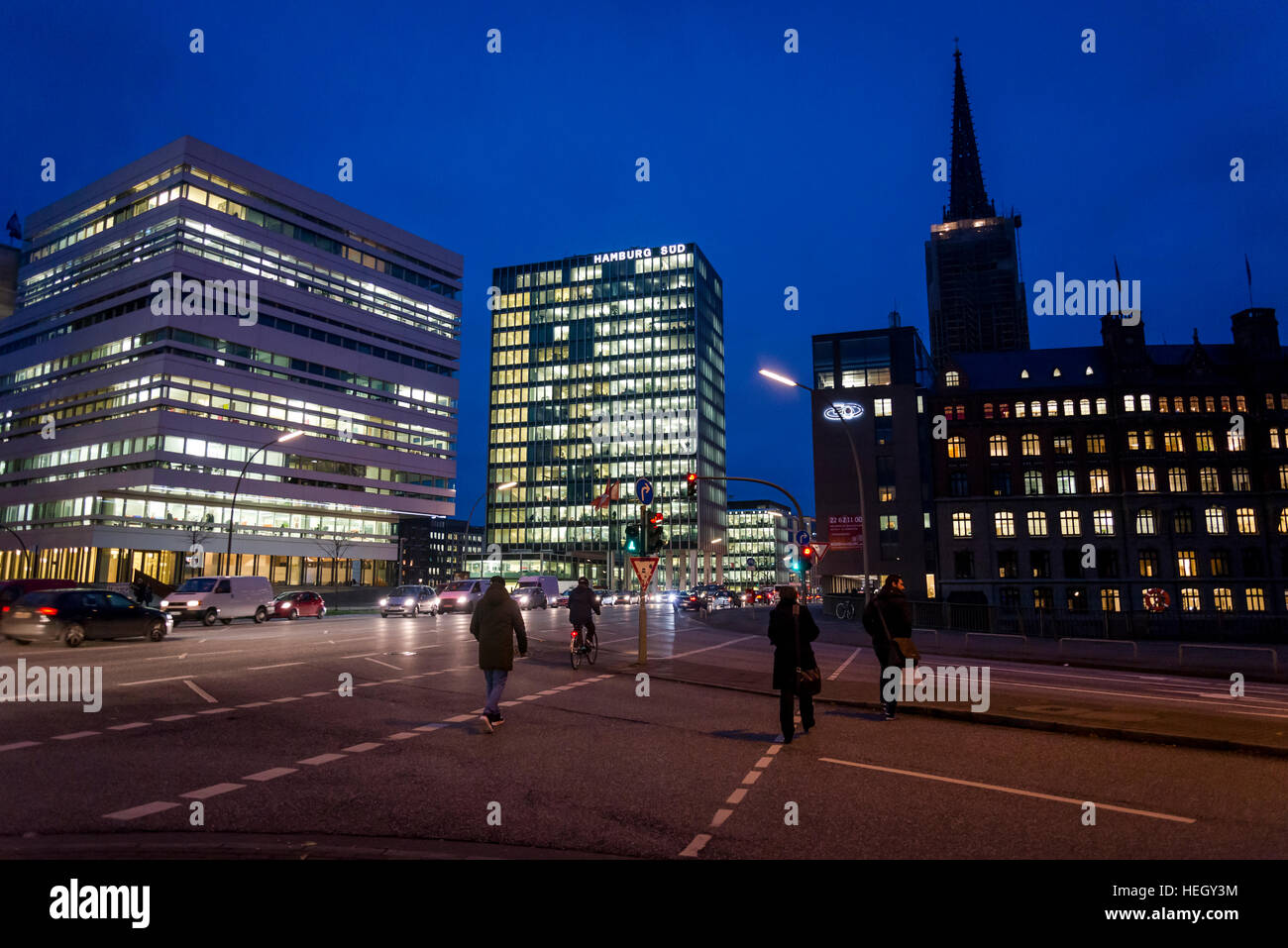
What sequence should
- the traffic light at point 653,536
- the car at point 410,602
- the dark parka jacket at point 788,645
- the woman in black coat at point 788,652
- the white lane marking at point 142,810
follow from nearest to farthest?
the white lane marking at point 142,810 → the woman in black coat at point 788,652 → the dark parka jacket at point 788,645 → the traffic light at point 653,536 → the car at point 410,602

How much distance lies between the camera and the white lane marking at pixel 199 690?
39.6 ft

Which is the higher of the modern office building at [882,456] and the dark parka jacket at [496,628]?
the modern office building at [882,456]

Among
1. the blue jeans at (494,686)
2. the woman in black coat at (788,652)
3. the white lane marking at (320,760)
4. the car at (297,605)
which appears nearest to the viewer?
the white lane marking at (320,760)

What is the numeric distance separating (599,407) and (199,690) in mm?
122738

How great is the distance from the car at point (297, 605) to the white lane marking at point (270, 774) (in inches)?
1391

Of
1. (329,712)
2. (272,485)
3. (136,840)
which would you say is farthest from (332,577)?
(136,840)

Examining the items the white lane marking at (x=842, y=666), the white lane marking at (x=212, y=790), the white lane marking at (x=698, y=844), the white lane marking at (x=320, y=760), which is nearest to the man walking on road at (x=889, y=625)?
the white lane marking at (x=842, y=666)

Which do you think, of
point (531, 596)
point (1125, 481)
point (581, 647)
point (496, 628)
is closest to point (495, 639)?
point (496, 628)

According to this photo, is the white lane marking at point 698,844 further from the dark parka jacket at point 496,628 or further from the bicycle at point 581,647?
the bicycle at point 581,647

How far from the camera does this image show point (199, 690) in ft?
43.0

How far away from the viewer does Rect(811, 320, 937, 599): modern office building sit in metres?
76.0
